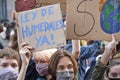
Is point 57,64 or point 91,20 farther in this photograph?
point 57,64

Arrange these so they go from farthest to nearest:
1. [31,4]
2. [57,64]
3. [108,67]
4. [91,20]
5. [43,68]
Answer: [43,68]
[31,4]
[57,64]
[91,20]
[108,67]

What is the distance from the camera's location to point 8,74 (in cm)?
466

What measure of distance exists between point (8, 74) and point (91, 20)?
3.16 feet

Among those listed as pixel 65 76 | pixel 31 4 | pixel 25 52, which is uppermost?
pixel 31 4

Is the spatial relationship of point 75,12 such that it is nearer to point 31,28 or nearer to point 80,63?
point 31,28

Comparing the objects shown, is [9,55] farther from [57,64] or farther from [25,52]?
[57,64]

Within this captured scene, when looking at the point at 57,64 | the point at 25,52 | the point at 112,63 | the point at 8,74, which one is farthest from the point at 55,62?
the point at 112,63

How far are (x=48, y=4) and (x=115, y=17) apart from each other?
743 millimetres

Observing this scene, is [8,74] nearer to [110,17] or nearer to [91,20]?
[91,20]

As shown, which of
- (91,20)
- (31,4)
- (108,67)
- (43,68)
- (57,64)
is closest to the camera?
(108,67)

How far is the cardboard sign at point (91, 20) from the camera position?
172 inches

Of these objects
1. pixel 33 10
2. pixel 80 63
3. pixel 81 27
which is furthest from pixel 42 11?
pixel 80 63

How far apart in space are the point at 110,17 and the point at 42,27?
653 millimetres

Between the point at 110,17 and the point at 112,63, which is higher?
the point at 110,17
